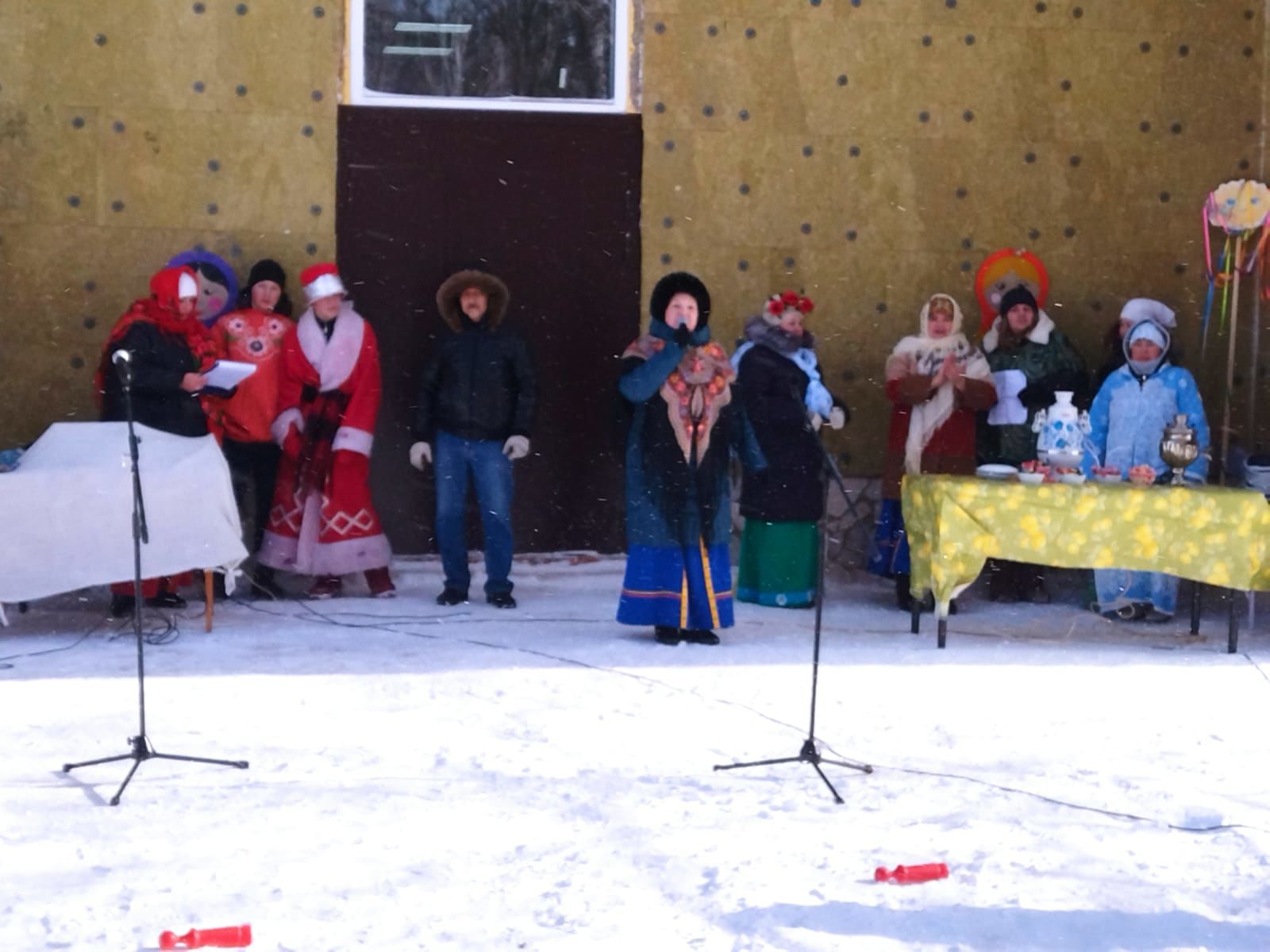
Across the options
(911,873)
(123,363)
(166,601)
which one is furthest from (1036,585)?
(123,363)

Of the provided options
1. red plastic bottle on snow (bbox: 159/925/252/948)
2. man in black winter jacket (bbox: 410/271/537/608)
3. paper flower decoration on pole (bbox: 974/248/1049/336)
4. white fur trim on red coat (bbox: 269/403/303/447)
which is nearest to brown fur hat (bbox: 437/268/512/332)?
man in black winter jacket (bbox: 410/271/537/608)

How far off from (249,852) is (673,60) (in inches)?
194

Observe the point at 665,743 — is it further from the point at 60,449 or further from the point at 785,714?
the point at 60,449

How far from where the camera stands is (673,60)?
7.82 metres

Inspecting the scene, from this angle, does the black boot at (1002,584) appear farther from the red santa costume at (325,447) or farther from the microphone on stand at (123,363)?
the microphone on stand at (123,363)

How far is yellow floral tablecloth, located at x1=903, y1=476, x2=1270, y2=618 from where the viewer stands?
20.9 feet

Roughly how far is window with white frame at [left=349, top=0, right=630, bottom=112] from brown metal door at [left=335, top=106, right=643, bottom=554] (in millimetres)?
88

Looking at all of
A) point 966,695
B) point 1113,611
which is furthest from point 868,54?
point 966,695

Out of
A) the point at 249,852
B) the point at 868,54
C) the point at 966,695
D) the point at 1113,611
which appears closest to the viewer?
the point at 249,852

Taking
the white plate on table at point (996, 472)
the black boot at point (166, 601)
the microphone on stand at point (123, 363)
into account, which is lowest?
the black boot at point (166, 601)

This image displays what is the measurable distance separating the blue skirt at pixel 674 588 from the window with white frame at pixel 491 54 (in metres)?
2.43

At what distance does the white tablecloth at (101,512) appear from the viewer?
614 cm

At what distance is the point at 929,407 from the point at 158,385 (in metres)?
3.22

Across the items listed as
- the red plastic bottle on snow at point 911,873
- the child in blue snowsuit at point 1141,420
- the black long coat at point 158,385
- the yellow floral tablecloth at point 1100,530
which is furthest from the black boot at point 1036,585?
the red plastic bottle on snow at point 911,873
